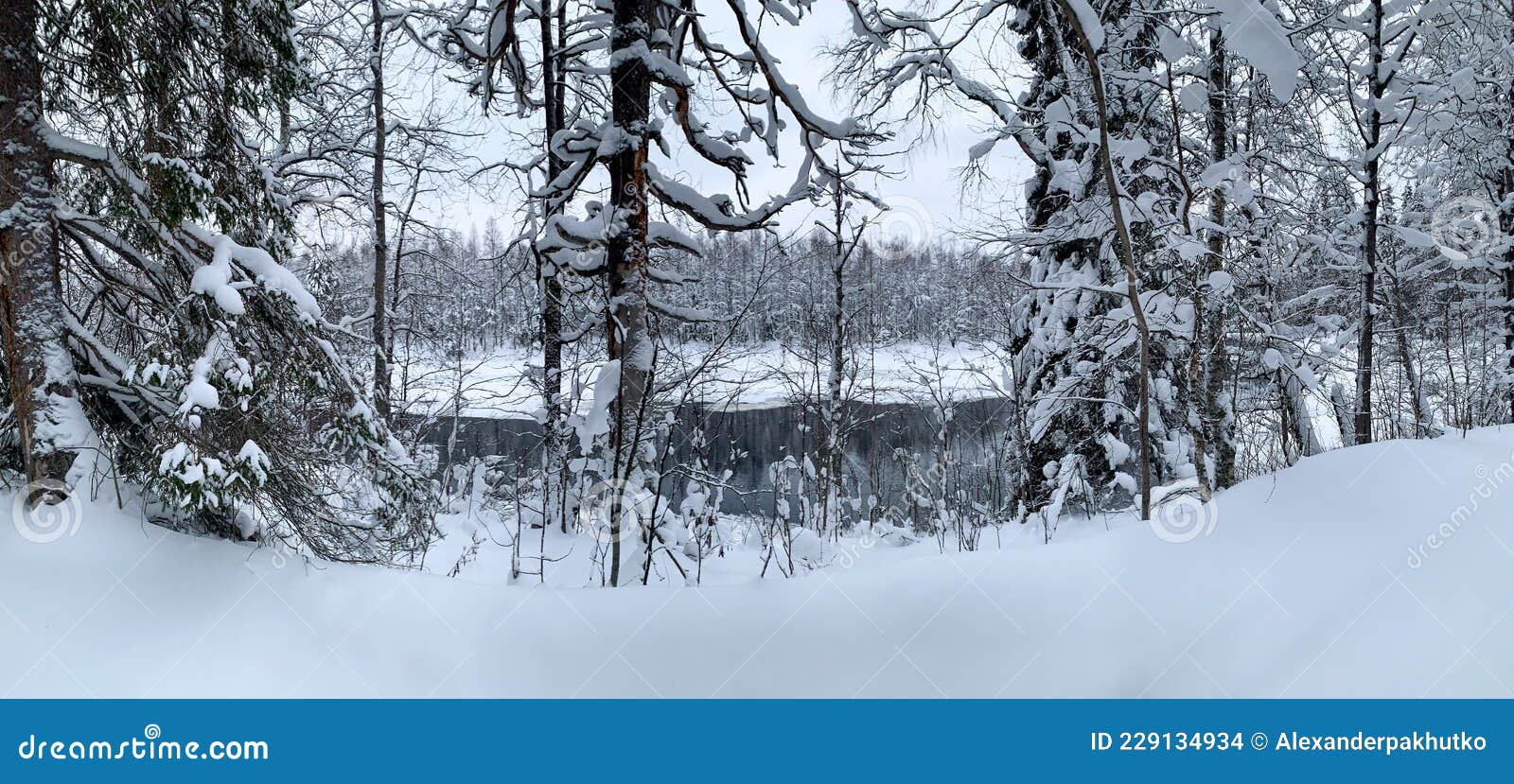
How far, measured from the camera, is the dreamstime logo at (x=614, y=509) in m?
3.38

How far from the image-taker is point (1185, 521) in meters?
2.67

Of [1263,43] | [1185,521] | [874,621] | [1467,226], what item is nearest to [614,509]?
[874,621]

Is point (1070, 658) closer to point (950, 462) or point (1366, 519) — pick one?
point (1366, 519)

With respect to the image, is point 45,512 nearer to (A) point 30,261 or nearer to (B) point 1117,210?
(A) point 30,261

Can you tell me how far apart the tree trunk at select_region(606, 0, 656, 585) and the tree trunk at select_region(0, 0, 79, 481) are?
238 cm

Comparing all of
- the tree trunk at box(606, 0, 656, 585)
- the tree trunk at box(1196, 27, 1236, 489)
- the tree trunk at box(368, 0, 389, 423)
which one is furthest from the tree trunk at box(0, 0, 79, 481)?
the tree trunk at box(368, 0, 389, 423)

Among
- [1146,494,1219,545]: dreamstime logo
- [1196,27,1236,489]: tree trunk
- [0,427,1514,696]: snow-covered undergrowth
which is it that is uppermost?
[1196,27,1236,489]: tree trunk

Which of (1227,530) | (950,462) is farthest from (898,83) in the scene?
(1227,530)

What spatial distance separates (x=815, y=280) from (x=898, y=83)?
11444 mm

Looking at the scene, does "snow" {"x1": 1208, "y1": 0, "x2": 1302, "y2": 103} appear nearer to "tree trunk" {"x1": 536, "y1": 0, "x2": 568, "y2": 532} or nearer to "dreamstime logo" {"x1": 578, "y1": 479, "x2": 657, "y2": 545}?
"dreamstime logo" {"x1": 578, "y1": 479, "x2": 657, "y2": 545}

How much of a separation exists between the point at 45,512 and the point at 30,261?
115 centimetres

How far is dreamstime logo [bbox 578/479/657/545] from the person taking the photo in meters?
3.38

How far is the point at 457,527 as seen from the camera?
23.7ft
